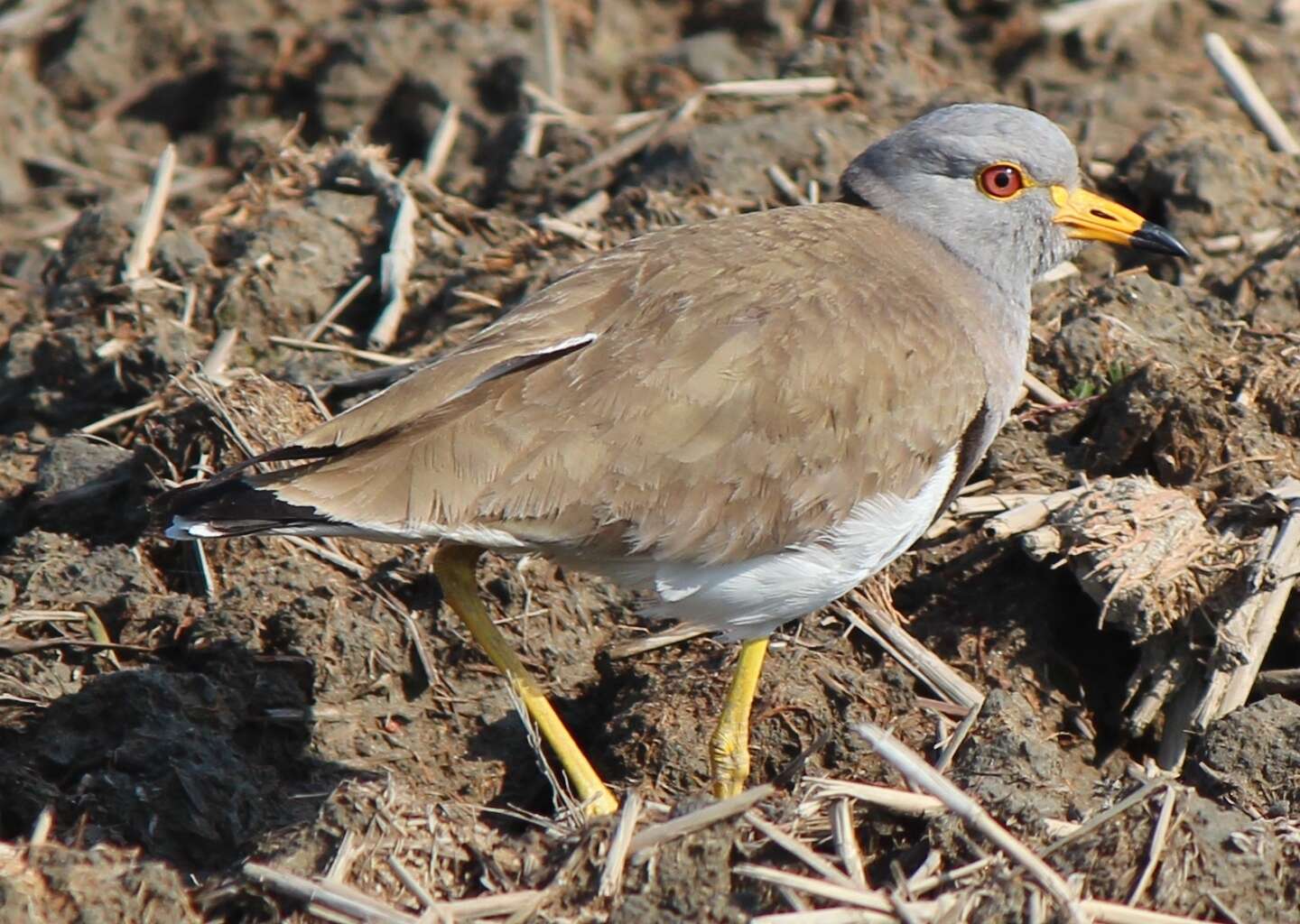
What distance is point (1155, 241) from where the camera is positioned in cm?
596

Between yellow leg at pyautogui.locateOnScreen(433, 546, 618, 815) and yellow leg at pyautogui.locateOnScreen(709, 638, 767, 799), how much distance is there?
0.32m

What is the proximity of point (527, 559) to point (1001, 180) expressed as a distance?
203 cm

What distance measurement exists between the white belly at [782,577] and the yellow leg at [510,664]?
45cm

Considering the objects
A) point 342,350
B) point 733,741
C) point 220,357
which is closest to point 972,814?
point 733,741

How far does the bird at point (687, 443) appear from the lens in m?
4.79

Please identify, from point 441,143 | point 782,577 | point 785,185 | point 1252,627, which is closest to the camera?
point 782,577

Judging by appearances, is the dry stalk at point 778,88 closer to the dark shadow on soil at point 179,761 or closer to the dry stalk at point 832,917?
the dark shadow on soil at point 179,761

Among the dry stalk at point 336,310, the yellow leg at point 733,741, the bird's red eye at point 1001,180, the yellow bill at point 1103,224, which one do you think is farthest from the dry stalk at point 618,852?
the dry stalk at point 336,310

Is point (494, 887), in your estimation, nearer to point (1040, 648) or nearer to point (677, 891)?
point (677, 891)

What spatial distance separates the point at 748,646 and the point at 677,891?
1.02 metres

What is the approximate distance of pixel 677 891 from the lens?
4.39m

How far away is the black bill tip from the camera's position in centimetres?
593

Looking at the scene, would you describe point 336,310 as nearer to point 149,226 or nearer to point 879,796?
point 149,226

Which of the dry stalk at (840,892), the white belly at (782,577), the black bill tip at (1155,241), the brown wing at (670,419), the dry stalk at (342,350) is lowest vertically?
the dry stalk at (840,892)
